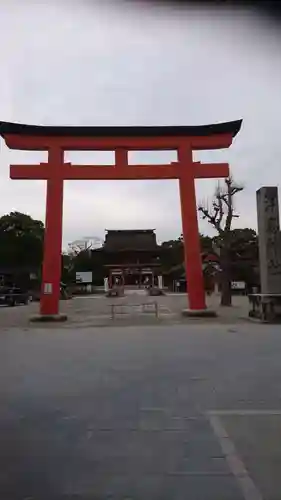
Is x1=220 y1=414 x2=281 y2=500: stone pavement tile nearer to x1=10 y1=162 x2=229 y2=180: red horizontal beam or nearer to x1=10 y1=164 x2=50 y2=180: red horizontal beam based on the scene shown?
x1=10 y1=162 x2=229 y2=180: red horizontal beam

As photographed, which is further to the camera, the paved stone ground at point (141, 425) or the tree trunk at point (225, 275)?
the tree trunk at point (225, 275)

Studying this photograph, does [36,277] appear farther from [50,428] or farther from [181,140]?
[50,428]

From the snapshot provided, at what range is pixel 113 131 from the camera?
64.0ft

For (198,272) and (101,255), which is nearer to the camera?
(198,272)

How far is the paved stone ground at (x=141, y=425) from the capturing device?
360 cm

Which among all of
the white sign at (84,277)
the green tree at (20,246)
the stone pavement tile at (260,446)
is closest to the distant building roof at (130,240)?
the white sign at (84,277)

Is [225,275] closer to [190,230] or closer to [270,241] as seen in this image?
[190,230]

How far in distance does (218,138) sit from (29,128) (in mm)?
6302

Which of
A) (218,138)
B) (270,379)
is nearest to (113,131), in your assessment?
(218,138)

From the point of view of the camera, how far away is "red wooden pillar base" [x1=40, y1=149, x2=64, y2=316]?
1930 centimetres

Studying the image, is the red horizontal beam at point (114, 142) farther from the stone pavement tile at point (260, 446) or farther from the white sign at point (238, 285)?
the white sign at point (238, 285)

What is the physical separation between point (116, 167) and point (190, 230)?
129 inches

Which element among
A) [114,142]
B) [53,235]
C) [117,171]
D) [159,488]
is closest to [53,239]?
[53,235]

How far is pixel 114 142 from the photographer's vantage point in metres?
19.5
